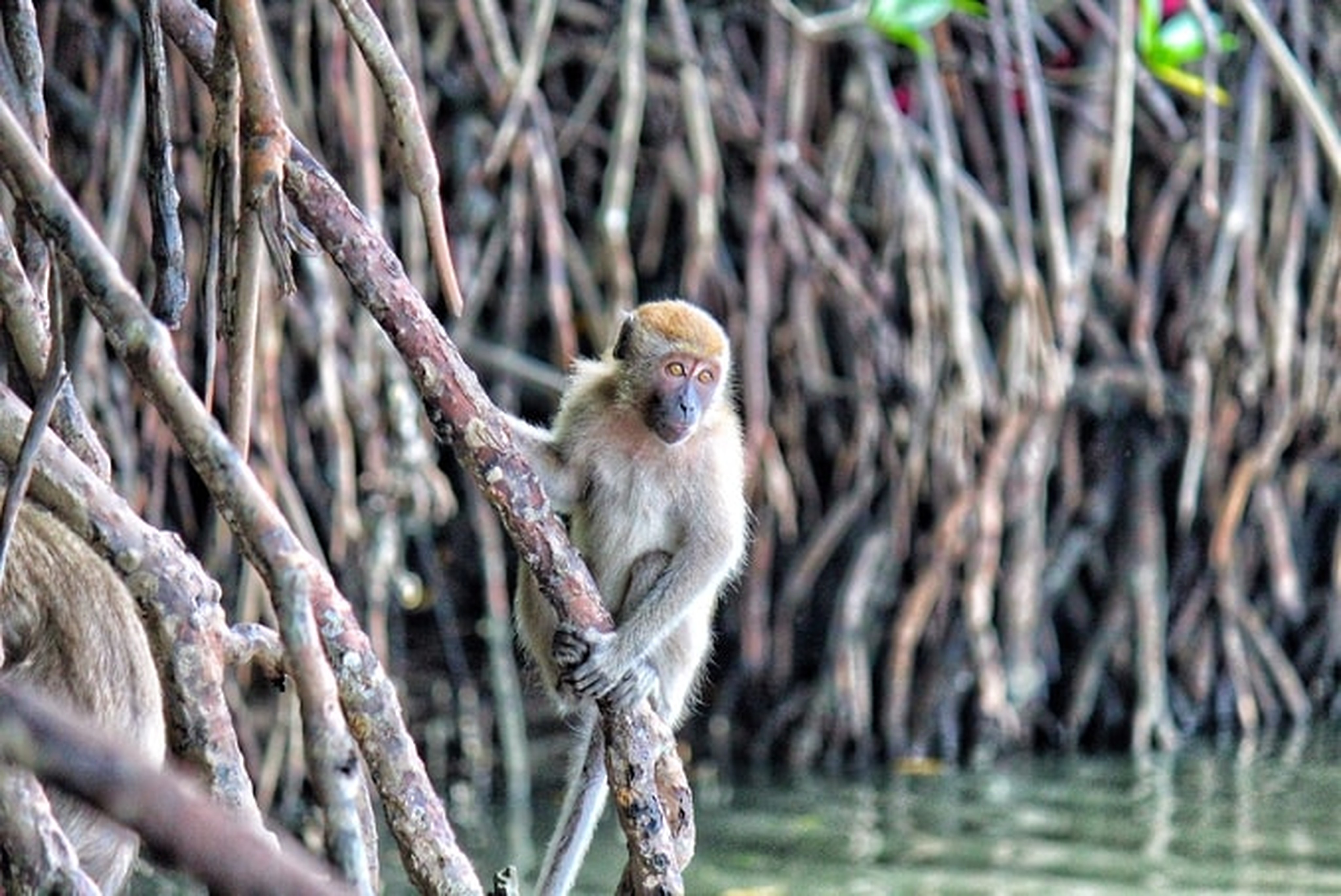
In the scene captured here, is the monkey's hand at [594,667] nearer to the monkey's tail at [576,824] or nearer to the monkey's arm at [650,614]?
the monkey's arm at [650,614]

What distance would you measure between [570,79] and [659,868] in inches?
171

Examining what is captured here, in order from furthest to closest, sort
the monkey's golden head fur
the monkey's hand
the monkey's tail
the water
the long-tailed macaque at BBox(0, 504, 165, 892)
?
1. the water
2. the monkey's golden head fur
3. the monkey's tail
4. the monkey's hand
5. the long-tailed macaque at BBox(0, 504, 165, 892)

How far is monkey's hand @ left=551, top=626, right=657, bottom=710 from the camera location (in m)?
3.16

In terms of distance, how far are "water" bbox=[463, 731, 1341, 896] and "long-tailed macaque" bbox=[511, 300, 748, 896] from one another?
1.96 meters

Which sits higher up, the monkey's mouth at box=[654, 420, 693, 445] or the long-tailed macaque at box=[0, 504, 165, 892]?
the monkey's mouth at box=[654, 420, 693, 445]

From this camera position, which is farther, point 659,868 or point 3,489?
point 659,868

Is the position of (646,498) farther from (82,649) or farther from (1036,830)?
(1036,830)

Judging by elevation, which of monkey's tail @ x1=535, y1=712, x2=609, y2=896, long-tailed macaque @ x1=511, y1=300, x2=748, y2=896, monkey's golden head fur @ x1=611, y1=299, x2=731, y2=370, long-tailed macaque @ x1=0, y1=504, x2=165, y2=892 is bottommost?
monkey's tail @ x1=535, y1=712, x2=609, y2=896

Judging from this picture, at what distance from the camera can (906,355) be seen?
6723 millimetres

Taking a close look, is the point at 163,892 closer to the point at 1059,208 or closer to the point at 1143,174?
the point at 1059,208

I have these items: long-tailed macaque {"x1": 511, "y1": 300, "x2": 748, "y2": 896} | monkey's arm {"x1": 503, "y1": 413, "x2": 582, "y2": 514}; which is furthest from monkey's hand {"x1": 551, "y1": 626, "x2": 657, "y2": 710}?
monkey's arm {"x1": 503, "y1": 413, "x2": 582, "y2": 514}

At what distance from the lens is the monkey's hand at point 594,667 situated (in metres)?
3.16

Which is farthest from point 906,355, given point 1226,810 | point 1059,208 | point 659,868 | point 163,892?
point 659,868

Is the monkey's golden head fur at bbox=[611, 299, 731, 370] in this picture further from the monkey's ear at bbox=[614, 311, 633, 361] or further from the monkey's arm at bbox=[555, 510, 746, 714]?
the monkey's arm at bbox=[555, 510, 746, 714]
